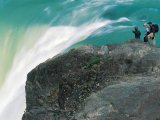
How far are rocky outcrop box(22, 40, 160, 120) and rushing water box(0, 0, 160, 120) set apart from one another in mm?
8118

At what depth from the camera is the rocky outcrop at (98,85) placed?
11.6 metres

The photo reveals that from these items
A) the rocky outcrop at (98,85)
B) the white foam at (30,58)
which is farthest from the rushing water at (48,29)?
the rocky outcrop at (98,85)

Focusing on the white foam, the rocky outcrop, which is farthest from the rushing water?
the rocky outcrop

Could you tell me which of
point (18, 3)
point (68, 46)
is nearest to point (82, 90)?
point (68, 46)

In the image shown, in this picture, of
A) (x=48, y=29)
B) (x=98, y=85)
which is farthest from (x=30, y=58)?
(x=98, y=85)

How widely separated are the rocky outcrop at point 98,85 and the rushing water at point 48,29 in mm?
8118

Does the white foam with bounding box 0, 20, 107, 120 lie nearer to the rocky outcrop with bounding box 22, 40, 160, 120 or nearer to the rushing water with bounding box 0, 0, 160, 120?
the rushing water with bounding box 0, 0, 160, 120

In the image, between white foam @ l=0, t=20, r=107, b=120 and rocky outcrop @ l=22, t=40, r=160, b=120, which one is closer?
rocky outcrop @ l=22, t=40, r=160, b=120

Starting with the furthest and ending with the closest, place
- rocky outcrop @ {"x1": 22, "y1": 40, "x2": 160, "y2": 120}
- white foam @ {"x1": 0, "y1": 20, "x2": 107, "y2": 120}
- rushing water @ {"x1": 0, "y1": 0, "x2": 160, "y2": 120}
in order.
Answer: rushing water @ {"x1": 0, "y1": 0, "x2": 160, "y2": 120} → white foam @ {"x1": 0, "y1": 20, "x2": 107, "y2": 120} → rocky outcrop @ {"x1": 22, "y1": 40, "x2": 160, "y2": 120}

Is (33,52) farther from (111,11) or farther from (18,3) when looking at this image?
(18,3)

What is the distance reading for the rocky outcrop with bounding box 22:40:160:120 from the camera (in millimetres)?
11641

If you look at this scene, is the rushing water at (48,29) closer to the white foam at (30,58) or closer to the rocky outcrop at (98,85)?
the white foam at (30,58)

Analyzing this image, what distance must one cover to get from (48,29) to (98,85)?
17882 mm

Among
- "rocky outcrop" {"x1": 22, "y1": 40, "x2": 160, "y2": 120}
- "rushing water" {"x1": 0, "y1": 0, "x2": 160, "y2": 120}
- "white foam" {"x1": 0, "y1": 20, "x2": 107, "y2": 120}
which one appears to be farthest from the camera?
"rushing water" {"x1": 0, "y1": 0, "x2": 160, "y2": 120}
